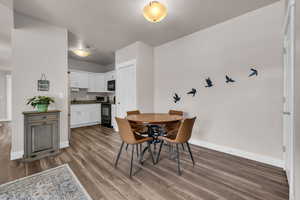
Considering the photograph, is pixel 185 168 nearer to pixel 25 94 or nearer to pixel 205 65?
pixel 205 65

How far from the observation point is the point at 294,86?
3.82 feet

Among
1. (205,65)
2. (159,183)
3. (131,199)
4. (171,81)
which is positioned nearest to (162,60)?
(171,81)

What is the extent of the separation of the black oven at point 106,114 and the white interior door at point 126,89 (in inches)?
37.5

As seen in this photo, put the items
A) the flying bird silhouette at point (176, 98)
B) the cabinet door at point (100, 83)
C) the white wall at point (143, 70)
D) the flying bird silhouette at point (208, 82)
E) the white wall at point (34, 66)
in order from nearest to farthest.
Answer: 1. the white wall at point (34, 66)
2. the flying bird silhouette at point (208, 82)
3. the flying bird silhouette at point (176, 98)
4. the white wall at point (143, 70)
5. the cabinet door at point (100, 83)

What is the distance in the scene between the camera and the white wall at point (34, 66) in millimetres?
2449

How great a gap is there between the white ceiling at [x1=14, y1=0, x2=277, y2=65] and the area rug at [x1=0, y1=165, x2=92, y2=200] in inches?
106

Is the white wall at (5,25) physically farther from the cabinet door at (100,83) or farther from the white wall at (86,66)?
the cabinet door at (100,83)

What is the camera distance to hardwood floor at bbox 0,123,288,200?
60.0 inches

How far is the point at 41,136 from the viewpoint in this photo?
2.50 m

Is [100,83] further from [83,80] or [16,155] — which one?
[16,155]

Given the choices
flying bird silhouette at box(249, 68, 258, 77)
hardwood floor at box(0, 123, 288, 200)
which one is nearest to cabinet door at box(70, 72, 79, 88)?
hardwood floor at box(0, 123, 288, 200)

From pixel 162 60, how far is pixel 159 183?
314cm

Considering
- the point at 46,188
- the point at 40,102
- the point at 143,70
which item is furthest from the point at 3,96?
the point at 46,188

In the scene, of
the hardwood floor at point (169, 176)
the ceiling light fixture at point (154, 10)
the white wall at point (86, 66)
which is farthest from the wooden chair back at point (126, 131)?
the white wall at point (86, 66)
